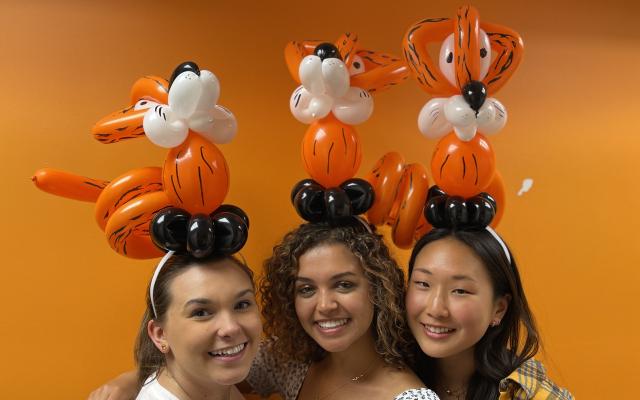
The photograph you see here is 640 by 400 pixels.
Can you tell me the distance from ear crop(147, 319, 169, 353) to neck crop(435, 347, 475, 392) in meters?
0.89

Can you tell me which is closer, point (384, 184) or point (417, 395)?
point (417, 395)

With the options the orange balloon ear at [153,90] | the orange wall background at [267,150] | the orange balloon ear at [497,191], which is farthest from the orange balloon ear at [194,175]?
the orange balloon ear at [497,191]

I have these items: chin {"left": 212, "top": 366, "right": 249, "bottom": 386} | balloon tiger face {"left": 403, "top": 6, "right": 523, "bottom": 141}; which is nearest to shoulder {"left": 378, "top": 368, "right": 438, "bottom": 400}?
chin {"left": 212, "top": 366, "right": 249, "bottom": 386}

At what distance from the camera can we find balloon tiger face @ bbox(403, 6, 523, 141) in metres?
1.70

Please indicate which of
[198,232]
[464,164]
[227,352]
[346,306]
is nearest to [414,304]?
[346,306]

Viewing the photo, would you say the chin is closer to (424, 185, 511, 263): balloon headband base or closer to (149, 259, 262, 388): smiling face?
(149, 259, 262, 388): smiling face

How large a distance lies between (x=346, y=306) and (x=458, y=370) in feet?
1.51

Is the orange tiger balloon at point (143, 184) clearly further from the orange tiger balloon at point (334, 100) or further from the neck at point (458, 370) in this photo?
the neck at point (458, 370)

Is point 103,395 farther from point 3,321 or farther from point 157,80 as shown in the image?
point 157,80

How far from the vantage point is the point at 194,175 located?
1604mm

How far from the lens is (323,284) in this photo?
1828mm

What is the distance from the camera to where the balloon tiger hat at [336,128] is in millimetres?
1791

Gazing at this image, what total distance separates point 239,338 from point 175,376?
0.25m

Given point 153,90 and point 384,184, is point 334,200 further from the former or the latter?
point 153,90
